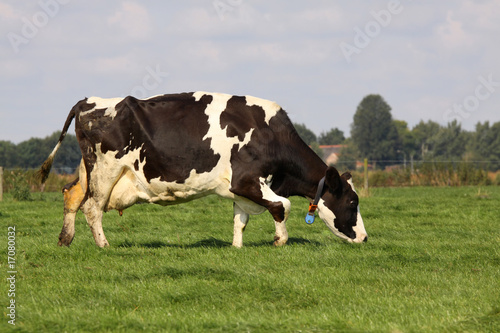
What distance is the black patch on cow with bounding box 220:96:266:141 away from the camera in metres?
8.91

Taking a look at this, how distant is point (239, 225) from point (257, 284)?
3144 millimetres

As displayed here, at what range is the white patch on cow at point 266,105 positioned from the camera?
9.21 m

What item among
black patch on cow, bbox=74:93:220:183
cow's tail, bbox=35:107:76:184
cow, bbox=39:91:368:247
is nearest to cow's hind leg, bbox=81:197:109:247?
cow, bbox=39:91:368:247

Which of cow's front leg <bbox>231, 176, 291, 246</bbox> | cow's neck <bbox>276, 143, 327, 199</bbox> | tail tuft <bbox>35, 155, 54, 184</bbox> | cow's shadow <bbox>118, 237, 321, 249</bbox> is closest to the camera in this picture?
cow's front leg <bbox>231, 176, 291, 246</bbox>

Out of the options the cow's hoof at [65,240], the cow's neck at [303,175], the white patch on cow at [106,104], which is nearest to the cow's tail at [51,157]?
the white patch on cow at [106,104]

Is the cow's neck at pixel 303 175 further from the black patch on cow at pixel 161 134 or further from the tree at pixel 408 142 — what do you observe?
the tree at pixel 408 142

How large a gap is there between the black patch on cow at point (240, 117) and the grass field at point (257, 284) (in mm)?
1697

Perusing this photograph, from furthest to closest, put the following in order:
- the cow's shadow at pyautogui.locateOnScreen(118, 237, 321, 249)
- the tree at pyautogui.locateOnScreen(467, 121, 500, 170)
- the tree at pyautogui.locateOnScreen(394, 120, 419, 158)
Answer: the tree at pyautogui.locateOnScreen(394, 120, 419, 158) < the tree at pyautogui.locateOnScreen(467, 121, 500, 170) < the cow's shadow at pyautogui.locateOnScreen(118, 237, 321, 249)

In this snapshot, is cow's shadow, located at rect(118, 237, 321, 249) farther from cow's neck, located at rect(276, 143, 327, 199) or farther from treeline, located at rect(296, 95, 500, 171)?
treeline, located at rect(296, 95, 500, 171)

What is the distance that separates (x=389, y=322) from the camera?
4.93 metres

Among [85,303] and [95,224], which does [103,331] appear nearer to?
[85,303]

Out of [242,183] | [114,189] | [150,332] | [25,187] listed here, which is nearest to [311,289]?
[150,332]

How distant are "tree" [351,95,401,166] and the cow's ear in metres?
105

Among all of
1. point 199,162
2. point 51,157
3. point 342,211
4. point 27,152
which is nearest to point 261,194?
point 199,162
